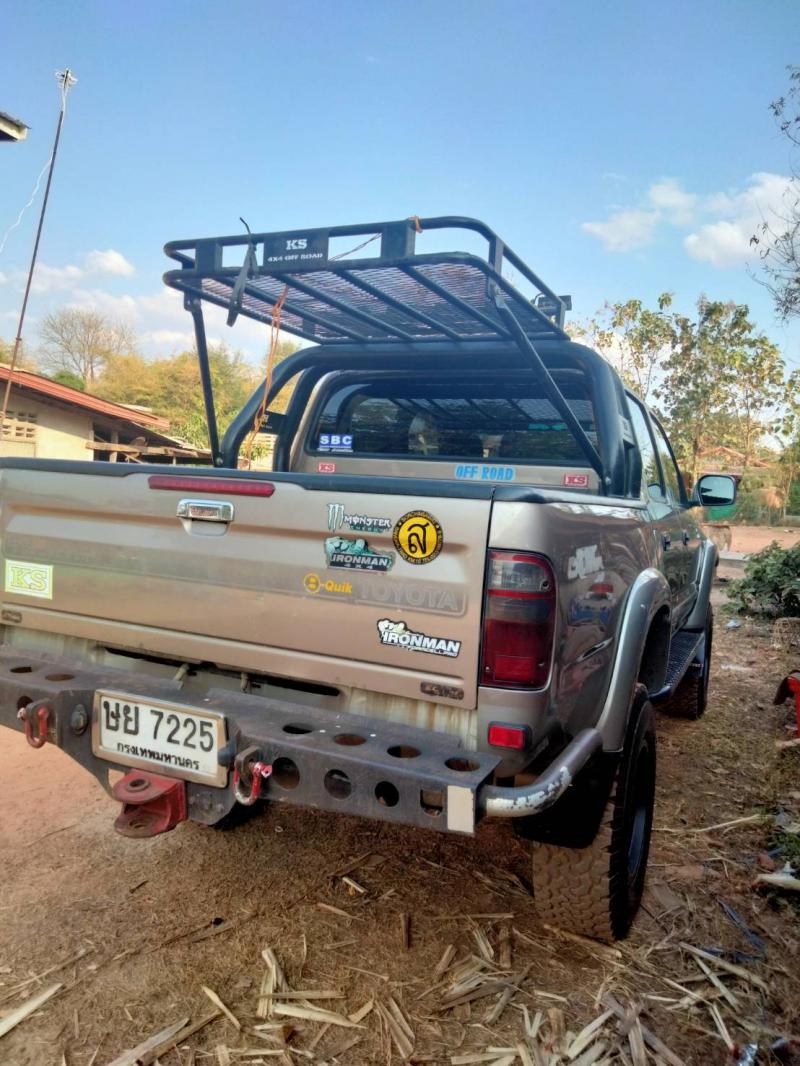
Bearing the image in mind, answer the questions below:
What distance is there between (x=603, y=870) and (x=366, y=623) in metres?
1.07

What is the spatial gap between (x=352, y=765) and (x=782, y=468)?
33.2m

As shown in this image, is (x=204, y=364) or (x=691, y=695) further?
(x=691, y=695)

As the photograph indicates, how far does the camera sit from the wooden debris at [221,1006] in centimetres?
197

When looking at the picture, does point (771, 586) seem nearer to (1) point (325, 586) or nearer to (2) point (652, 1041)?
(2) point (652, 1041)

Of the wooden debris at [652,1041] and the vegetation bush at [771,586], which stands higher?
the vegetation bush at [771,586]

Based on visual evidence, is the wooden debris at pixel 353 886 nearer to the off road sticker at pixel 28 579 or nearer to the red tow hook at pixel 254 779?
the red tow hook at pixel 254 779

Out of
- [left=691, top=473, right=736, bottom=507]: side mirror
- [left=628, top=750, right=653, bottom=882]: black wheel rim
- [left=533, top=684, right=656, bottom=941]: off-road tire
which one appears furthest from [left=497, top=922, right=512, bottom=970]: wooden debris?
[left=691, top=473, right=736, bottom=507]: side mirror

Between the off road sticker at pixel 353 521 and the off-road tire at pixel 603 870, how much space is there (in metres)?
1.08

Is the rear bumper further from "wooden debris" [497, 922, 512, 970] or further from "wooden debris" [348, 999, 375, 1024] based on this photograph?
"wooden debris" [497, 922, 512, 970]

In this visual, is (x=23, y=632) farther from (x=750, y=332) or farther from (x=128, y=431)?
(x=750, y=332)

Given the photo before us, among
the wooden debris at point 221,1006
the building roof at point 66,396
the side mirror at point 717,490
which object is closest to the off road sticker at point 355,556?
the wooden debris at point 221,1006

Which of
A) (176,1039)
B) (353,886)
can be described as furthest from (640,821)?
(176,1039)

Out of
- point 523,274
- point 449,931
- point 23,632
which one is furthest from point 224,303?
point 449,931

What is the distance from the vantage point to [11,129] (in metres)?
7.33
